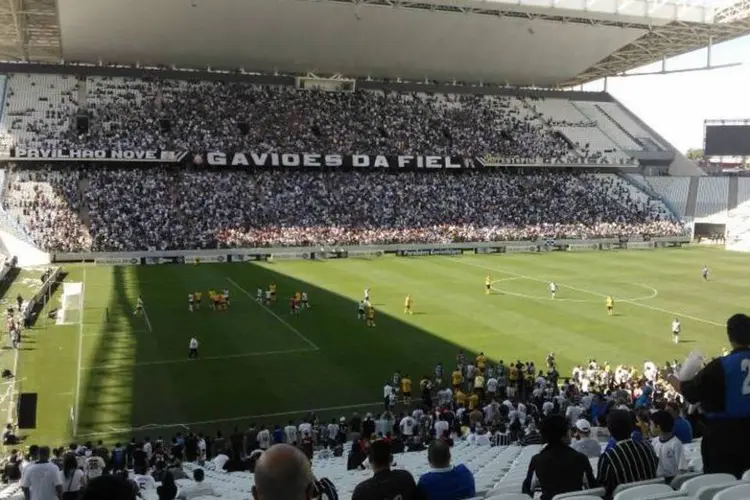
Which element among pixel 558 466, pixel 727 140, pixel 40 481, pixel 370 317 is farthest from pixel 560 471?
pixel 727 140

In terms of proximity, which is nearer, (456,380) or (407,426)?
(407,426)

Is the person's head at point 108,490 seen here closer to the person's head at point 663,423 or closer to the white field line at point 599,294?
the person's head at point 663,423

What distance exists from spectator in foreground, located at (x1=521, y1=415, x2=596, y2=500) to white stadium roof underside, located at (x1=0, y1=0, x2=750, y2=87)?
2006 inches

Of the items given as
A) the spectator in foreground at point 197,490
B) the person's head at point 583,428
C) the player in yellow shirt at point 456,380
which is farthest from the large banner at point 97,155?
the person's head at point 583,428

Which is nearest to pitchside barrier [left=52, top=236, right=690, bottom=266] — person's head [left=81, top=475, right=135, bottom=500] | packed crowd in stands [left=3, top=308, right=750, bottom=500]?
packed crowd in stands [left=3, top=308, right=750, bottom=500]

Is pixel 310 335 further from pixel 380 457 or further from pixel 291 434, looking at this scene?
pixel 380 457

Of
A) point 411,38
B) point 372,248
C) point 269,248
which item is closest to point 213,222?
point 269,248

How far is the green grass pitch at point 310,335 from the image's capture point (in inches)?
885

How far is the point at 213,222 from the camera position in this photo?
192ft

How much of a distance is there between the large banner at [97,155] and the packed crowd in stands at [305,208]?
1.35 m

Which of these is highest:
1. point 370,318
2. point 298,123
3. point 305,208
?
point 298,123

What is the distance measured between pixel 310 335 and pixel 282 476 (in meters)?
27.9

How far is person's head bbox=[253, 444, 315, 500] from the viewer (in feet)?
10.7

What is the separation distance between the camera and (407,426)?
709 inches
